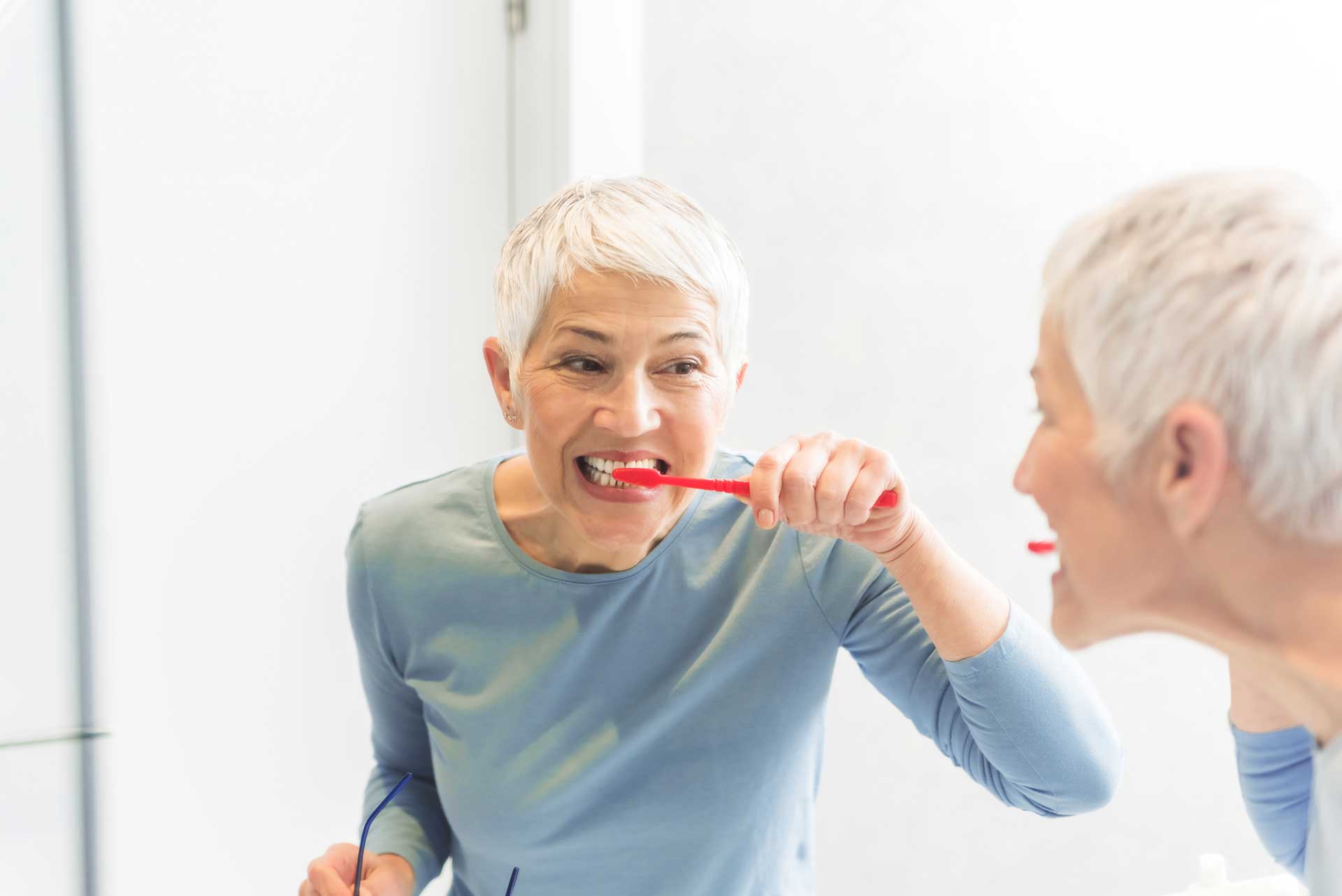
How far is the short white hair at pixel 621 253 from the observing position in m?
0.93

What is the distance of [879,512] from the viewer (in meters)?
0.84

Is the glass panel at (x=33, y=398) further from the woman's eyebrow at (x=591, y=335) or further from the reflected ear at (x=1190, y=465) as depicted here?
the reflected ear at (x=1190, y=465)

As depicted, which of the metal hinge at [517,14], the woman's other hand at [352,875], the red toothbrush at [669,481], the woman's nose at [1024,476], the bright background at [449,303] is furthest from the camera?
the metal hinge at [517,14]

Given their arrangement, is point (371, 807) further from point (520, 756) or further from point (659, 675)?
point (659, 675)

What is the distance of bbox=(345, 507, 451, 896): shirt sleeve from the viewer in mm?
1103

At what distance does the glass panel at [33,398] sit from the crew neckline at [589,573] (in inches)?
15.2

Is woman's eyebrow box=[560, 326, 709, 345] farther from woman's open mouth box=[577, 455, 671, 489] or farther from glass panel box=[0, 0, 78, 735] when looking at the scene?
glass panel box=[0, 0, 78, 735]

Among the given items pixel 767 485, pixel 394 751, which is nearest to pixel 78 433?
pixel 394 751

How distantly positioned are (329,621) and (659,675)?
2.34ft

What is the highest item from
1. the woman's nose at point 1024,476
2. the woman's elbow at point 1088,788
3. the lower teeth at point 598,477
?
the woman's nose at point 1024,476

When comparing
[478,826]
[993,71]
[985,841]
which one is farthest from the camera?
[985,841]

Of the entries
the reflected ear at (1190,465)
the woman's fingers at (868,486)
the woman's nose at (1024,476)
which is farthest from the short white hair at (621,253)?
the reflected ear at (1190,465)

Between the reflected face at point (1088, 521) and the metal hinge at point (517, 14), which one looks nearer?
the reflected face at point (1088, 521)

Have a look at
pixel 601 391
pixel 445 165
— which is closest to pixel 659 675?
pixel 601 391
